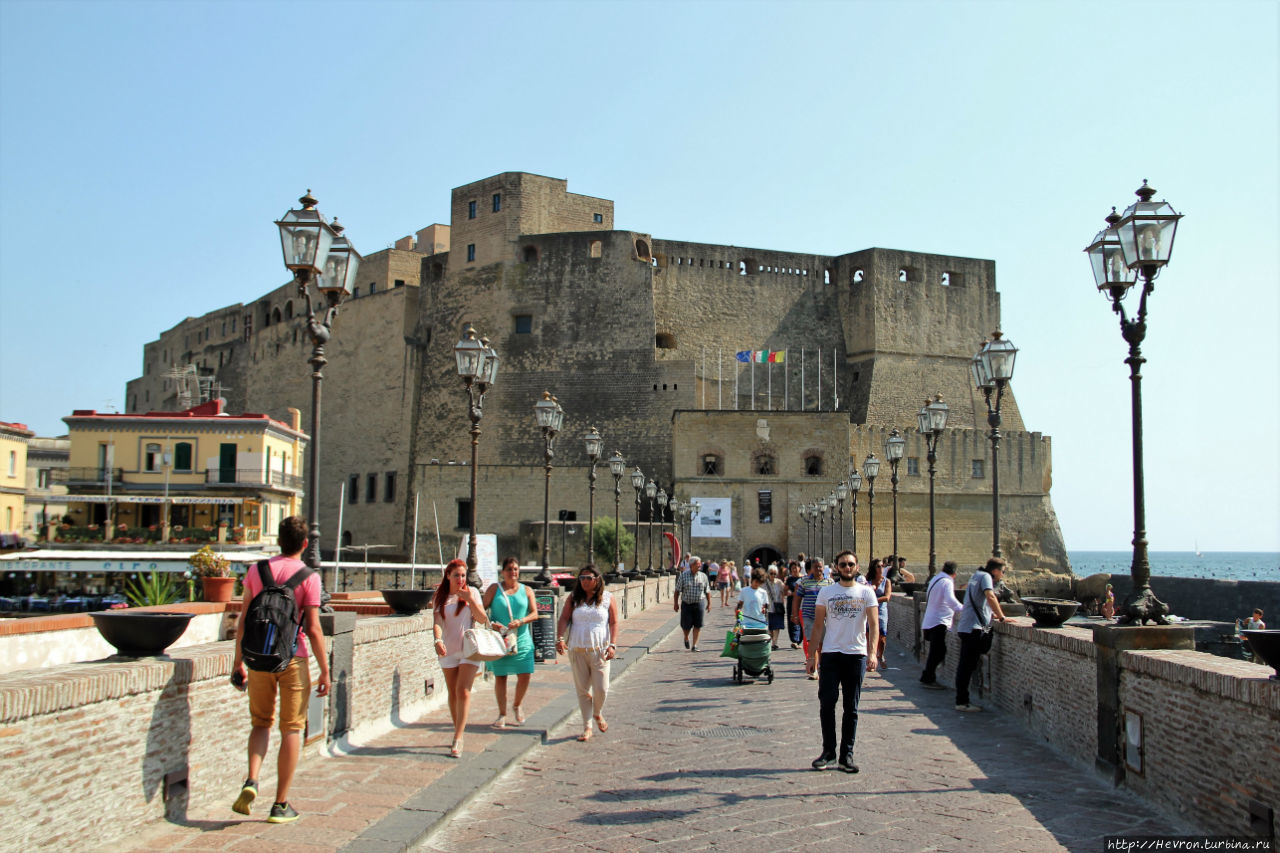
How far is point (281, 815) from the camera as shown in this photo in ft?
15.8

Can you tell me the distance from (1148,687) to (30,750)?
5.19 metres

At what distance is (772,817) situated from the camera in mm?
5199

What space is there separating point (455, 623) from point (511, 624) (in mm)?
612

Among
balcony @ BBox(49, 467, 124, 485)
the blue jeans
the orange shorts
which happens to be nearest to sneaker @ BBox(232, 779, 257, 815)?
the orange shorts

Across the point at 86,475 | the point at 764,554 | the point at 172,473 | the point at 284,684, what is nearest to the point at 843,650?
the point at 284,684

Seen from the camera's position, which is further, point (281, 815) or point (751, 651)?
Answer: point (751, 651)

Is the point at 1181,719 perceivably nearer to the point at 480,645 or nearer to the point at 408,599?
the point at 480,645

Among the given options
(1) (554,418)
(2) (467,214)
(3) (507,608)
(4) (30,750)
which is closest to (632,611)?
(1) (554,418)

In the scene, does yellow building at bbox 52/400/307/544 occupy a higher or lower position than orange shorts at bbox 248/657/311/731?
higher

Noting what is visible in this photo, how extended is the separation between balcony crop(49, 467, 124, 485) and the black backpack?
35.4m

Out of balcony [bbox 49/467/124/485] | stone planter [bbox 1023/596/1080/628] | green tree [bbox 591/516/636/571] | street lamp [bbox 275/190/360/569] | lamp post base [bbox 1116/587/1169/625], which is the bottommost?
green tree [bbox 591/516/636/571]

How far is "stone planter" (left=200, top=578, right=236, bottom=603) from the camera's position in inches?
430

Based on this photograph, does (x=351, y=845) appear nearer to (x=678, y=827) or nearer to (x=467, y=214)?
(x=678, y=827)

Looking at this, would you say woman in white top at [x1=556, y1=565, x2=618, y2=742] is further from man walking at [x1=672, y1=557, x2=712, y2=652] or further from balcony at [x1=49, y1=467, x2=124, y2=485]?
balcony at [x1=49, y1=467, x2=124, y2=485]
